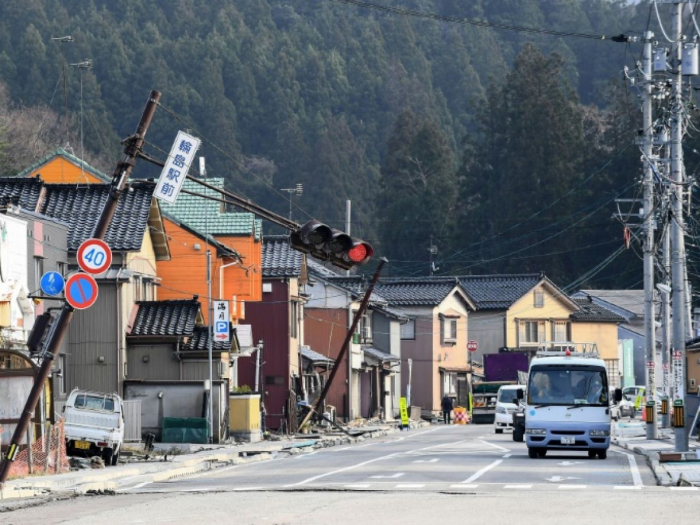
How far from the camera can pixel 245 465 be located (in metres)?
31.3

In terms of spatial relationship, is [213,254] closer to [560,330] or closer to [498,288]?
[498,288]

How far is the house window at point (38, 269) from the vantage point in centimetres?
3541

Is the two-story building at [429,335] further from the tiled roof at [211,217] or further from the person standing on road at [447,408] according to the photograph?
the tiled roof at [211,217]

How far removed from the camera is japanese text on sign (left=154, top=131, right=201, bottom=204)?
1961 centimetres

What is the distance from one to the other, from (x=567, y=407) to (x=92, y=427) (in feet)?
36.1

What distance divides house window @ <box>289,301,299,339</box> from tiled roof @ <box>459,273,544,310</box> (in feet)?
113

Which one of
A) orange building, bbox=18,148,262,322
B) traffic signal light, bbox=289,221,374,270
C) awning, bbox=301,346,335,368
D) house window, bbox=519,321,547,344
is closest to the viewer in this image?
traffic signal light, bbox=289,221,374,270

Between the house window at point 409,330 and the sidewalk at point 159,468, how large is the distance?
3460 cm

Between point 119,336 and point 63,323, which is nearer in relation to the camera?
point 63,323

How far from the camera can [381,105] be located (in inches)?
5453

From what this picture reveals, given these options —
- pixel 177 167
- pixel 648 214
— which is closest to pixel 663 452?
pixel 177 167

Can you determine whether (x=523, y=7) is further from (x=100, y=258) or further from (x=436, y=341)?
(x=100, y=258)

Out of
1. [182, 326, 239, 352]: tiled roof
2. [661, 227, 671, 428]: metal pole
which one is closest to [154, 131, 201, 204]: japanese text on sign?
[182, 326, 239, 352]: tiled roof

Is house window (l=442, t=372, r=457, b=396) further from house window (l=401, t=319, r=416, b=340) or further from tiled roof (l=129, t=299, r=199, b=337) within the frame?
tiled roof (l=129, t=299, r=199, b=337)
